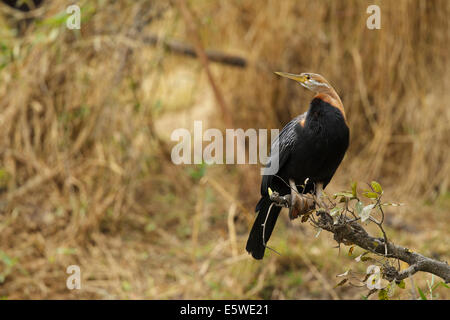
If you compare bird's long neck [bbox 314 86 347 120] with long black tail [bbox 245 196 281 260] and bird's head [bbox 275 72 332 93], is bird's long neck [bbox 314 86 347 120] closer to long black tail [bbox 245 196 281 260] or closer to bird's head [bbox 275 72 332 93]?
bird's head [bbox 275 72 332 93]

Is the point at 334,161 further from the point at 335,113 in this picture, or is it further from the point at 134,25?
the point at 134,25

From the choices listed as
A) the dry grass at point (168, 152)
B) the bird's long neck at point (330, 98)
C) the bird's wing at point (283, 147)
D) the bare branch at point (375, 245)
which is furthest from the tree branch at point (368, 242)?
the dry grass at point (168, 152)

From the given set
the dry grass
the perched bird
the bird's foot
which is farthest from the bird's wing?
the dry grass

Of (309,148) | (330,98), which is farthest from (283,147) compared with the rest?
(330,98)

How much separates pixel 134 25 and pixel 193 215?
63.0 inches

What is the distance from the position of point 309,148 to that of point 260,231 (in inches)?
10.0

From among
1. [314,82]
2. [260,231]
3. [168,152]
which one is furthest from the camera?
[168,152]

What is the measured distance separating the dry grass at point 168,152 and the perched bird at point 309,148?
1.40 m

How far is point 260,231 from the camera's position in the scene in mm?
1293

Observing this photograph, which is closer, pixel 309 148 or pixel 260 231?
pixel 309 148

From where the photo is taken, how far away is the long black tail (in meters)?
1.25

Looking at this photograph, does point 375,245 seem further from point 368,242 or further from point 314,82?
point 314,82

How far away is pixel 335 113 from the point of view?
3.59 feet
